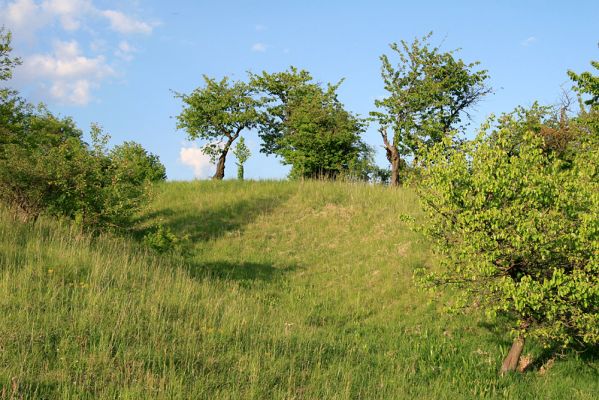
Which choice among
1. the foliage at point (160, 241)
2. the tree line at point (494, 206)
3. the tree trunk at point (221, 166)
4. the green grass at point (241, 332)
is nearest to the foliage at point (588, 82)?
the tree line at point (494, 206)

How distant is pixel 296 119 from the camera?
148ft

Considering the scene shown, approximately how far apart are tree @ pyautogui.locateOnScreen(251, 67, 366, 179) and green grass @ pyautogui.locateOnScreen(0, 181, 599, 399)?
23.7 m

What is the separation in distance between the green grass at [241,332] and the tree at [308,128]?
77.9 feet

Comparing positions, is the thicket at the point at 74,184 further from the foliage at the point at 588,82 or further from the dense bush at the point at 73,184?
the foliage at the point at 588,82

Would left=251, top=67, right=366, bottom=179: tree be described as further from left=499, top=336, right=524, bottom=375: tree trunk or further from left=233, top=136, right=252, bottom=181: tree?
left=499, top=336, right=524, bottom=375: tree trunk

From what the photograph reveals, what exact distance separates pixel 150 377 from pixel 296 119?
130 feet

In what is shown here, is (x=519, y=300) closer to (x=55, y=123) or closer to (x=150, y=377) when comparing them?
(x=150, y=377)

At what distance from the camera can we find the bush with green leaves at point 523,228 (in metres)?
9.52

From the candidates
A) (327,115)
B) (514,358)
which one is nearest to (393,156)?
(327,115)

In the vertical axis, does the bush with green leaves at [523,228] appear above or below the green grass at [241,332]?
above

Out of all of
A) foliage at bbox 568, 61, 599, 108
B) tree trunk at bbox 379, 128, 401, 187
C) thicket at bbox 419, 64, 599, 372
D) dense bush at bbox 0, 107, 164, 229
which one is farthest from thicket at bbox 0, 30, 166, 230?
tree trunk at bbox 379, 128, 401, 187

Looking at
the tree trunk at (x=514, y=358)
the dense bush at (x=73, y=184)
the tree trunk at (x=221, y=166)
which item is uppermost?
the tree trunk at (x=221, y=166)

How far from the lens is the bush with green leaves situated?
9516 millimetres

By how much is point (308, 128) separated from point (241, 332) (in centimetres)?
3538
